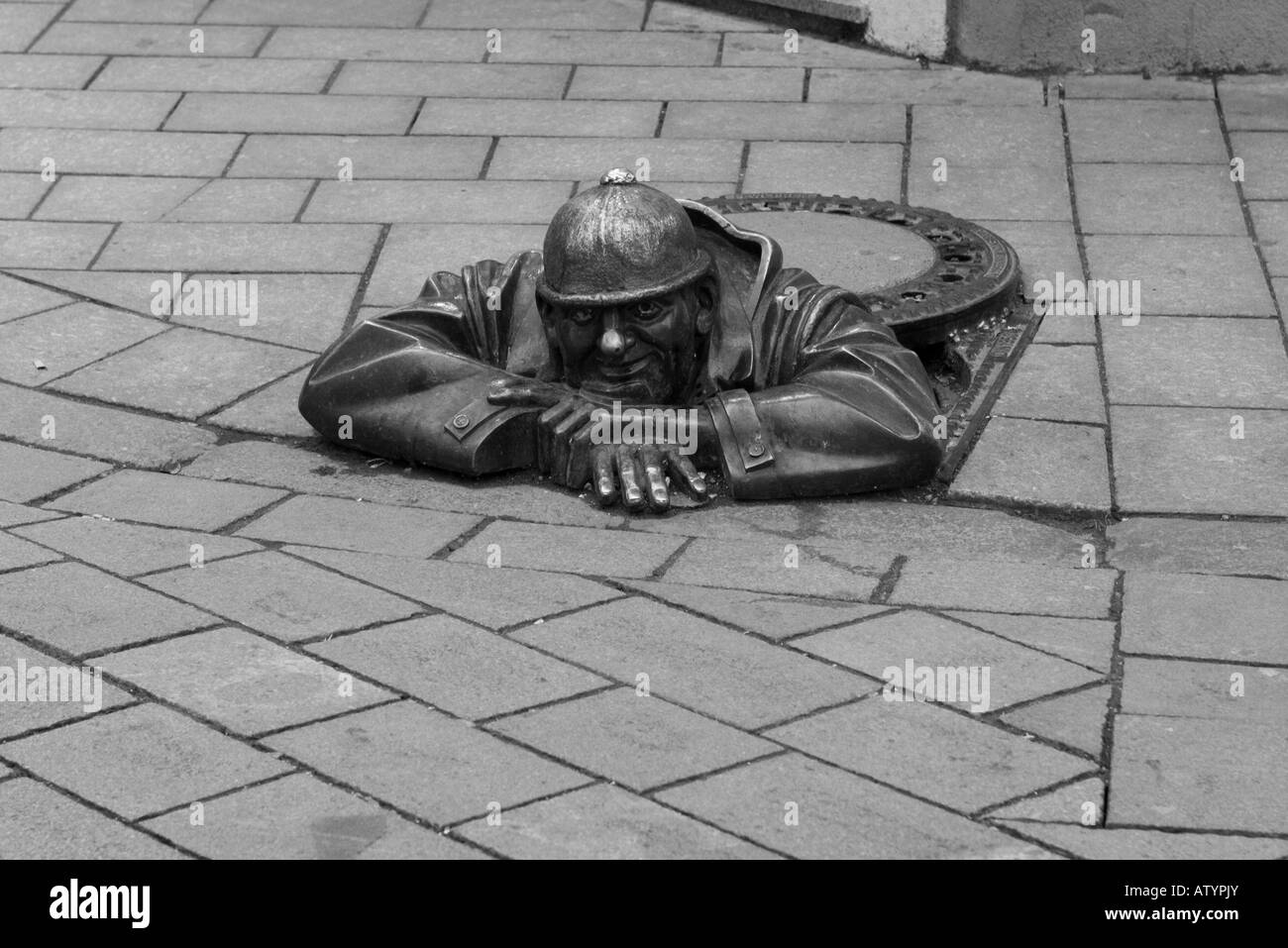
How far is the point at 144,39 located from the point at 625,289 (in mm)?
4694

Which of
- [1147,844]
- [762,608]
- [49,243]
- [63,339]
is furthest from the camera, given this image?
[49,243]

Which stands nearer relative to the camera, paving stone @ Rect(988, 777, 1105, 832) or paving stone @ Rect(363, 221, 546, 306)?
paving stone @ Rect(988, 777, 1105, 832)

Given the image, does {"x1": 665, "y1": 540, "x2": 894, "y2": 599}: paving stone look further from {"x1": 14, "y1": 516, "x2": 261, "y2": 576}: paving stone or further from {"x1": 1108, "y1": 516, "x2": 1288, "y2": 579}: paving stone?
{"x1": 14, "y1": 516, "x2": 261, "y2": 576}: paving stone

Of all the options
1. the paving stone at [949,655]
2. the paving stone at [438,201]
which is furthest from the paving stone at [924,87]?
the paving stone at [949,655]

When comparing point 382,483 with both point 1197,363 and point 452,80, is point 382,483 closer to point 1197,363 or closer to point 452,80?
point 1197,363

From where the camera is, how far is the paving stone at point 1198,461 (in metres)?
4.74

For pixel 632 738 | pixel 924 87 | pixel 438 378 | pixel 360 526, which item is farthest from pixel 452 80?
pixel 632 738

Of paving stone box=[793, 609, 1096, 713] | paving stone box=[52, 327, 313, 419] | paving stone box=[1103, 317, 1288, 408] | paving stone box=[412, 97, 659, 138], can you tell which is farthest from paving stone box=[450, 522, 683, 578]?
paving stone box=[412, 97, 659, 138]

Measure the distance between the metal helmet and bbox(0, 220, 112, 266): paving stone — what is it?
239 centimetres

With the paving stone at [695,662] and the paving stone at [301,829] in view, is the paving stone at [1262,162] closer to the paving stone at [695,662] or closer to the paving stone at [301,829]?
the paving stone at [695,662]

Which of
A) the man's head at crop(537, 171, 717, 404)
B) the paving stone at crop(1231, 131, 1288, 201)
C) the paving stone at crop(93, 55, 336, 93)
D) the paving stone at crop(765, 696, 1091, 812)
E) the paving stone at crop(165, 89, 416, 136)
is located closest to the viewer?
the paving stone at crop(765, 696, 1091, 812)

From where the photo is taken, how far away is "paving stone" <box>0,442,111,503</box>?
4.86 m

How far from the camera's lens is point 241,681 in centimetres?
385

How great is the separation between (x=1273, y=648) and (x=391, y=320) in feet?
7.94
